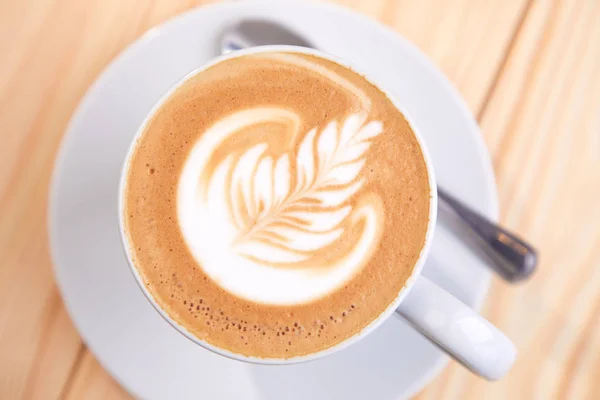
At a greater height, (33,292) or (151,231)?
(151,231)

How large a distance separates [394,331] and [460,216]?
0.26 meters

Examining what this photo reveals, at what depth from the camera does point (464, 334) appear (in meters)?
0.83

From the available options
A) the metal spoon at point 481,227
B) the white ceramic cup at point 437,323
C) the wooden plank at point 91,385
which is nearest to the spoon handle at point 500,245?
the metal spoon at point 481,227

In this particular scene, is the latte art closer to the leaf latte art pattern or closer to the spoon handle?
the leaf latte art pattern

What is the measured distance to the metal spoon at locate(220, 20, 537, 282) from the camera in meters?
1.07

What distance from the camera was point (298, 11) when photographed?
108 cm

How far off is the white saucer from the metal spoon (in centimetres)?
2

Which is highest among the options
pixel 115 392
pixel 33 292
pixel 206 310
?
pixel 206 310

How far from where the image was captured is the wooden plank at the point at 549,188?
114cm

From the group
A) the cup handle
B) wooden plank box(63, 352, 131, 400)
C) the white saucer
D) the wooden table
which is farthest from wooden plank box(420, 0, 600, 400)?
Result: wooden plank box(63, 352, 131, 400)

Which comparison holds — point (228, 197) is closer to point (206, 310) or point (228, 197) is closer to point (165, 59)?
point (206, 310)

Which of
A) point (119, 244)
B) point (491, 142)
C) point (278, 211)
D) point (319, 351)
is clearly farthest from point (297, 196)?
point (491, 142)

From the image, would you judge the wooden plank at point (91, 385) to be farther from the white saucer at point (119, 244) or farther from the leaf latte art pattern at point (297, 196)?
the leaf latte art pattern at point (297, 196)

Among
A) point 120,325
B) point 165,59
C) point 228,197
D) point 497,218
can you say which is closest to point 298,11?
point 165,59
